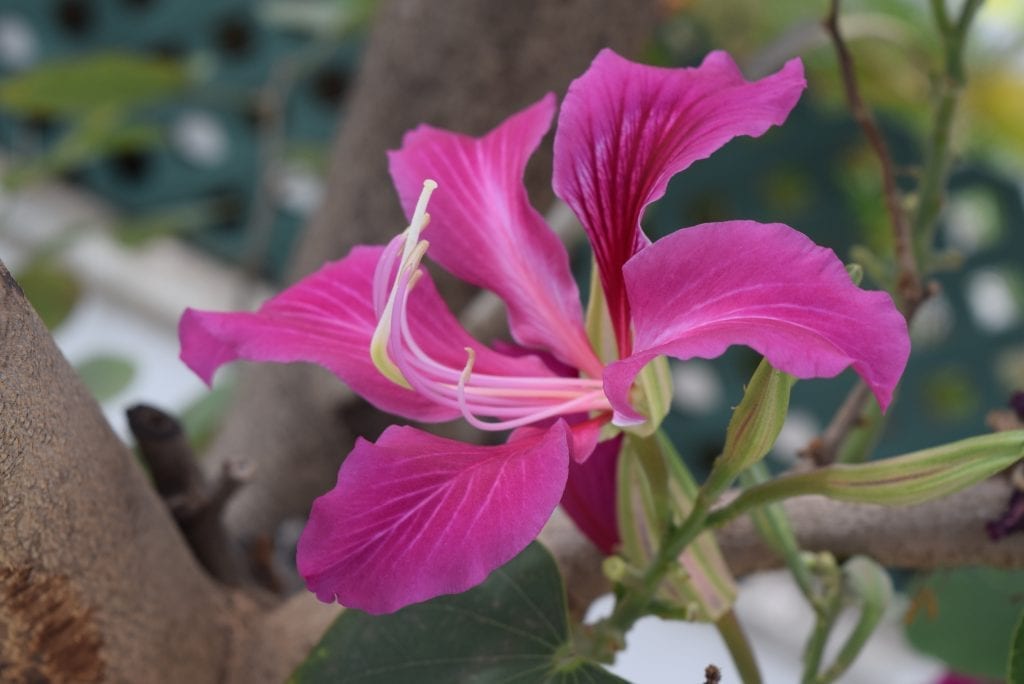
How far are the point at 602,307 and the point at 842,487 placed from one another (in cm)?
7

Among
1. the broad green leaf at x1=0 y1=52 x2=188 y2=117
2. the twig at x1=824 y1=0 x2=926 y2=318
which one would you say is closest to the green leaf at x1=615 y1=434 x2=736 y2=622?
the twig at x1=824 y1=0 x2=926 y2=318

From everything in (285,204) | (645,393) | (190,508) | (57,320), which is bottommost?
(285,204)

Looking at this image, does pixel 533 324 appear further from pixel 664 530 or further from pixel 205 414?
pixel 205 414

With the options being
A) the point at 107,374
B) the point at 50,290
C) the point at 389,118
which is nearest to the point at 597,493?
the point at 389,118

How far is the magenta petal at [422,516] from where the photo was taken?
21 cm

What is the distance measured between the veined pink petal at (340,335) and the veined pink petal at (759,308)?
54 millimetres

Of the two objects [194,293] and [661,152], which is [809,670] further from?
[194,293]

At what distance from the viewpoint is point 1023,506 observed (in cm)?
31

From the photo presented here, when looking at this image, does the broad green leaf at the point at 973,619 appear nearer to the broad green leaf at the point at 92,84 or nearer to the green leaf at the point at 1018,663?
the green leaf at the point at 1018,663

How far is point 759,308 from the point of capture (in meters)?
0.21

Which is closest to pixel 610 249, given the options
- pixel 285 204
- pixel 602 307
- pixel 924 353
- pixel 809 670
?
pixel 602 307

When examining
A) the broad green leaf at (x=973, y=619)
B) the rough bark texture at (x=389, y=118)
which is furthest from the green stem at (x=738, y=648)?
the rough bark texture at (x=389, y=118)

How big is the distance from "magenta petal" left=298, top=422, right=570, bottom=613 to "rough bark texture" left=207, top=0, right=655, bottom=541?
0.79 ft

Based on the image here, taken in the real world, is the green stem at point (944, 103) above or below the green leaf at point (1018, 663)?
above
